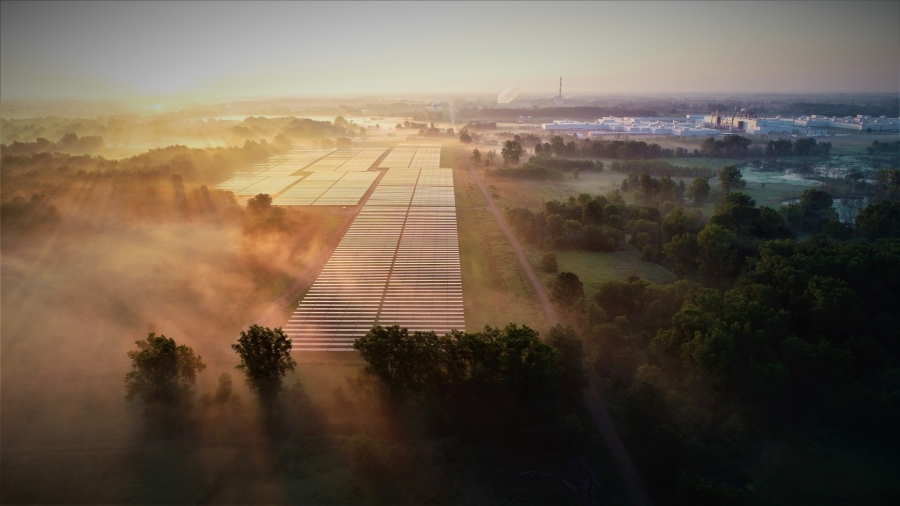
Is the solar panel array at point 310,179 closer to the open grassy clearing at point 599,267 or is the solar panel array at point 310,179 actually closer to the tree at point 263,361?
the open grassy clearing at point 599,267

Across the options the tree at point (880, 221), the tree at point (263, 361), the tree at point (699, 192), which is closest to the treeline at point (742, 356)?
the tree at point (880, 221)

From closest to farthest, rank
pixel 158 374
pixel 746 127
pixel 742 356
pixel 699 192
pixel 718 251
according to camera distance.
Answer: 1. pixel 158 374
2. pixel 742 356
3. pixel 718 251
4. pixel 699 192
5. pixel 746 127

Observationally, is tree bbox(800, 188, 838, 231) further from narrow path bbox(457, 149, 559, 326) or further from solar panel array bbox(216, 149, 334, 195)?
solar panel array bbox(216, 149, 334, 195)

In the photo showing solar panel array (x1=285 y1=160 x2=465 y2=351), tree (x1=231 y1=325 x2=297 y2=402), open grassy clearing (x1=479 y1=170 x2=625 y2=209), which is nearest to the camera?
tree (x1=231 y1=325 x2=297 y2=402)

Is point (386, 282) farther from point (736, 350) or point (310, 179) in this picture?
point (310, 179)

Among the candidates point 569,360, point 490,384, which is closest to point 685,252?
point 569,360

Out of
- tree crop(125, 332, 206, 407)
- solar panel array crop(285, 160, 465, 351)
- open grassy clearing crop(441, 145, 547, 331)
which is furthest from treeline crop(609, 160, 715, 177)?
tree crop(125, 332, 206, 407)

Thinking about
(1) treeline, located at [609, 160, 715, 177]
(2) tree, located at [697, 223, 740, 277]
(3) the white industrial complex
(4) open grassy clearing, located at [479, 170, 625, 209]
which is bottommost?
(2) tree, located at [697, 223, 740, 277]
